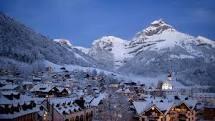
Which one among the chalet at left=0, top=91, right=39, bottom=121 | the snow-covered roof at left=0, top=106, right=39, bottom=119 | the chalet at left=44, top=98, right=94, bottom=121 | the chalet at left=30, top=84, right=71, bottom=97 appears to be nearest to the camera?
the snow-covered roof at left=0, top=106, right=39, bottom=119

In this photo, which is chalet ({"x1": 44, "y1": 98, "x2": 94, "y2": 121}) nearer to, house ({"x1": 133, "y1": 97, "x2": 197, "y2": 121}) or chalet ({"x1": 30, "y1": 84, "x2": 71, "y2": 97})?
house ({"x1": 133, "y1": 97, "x2": 197, "y2": 121})

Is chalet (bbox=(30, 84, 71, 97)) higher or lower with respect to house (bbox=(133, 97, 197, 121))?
higher

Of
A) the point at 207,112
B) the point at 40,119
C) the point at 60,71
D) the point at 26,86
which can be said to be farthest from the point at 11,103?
the point at 60,71

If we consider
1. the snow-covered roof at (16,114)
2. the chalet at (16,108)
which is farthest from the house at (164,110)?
the snow-covered roof at (16,114)

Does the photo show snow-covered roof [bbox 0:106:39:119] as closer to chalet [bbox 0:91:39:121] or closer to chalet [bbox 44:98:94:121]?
chalet [bbox 0:91:39:121]

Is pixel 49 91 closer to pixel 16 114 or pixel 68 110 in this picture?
pixel 68 110

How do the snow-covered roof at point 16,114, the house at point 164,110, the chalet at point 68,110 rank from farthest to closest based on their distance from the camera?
the house at point 164,110 → the chalet at point 68,110 → the snow-covered roof at point 16,114

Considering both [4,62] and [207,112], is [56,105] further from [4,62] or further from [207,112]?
[4,62]

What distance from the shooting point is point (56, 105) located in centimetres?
5691

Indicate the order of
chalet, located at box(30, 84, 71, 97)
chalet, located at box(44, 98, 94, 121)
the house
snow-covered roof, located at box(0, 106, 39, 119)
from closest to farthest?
1. snow-covered roof, located at box(0, 106, 39, 119)
2. chalet, located at box(44, 98, 94, 121)
3. the house
4. chalet, located at box(30, 84, 71, 97)

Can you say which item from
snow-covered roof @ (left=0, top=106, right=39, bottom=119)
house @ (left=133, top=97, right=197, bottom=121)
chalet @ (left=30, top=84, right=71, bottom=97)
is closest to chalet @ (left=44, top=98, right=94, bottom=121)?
snow-covered roof @ (left=0, top=106, right=39, bottom=119)

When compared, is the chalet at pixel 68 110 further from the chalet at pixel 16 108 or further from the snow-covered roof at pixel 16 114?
the snow-covered roof at pixel 16 114

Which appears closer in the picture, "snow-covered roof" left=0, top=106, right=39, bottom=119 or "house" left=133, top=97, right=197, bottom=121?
"snow-covered roof" left=0, top=106, right=39, bottom=119

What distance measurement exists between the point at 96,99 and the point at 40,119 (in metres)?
26.7
